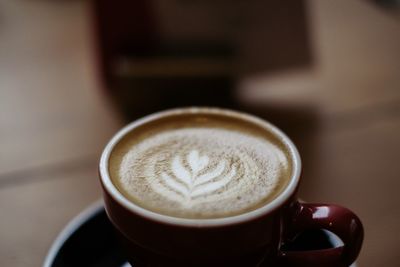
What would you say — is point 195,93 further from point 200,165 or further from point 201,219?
point 201,219

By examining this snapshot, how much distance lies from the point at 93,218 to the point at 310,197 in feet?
0.96

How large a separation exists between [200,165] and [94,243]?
0.54 feet

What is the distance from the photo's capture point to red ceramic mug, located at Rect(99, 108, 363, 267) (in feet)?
1.46

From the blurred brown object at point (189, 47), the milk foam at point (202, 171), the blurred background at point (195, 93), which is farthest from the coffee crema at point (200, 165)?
the blurred brown object at point (189, 47)

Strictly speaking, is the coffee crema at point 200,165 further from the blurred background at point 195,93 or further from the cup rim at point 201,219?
the blurred background at point 195,93

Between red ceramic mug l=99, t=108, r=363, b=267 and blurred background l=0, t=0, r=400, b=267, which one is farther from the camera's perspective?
blurred background l=0, t=0, r=400, b=267

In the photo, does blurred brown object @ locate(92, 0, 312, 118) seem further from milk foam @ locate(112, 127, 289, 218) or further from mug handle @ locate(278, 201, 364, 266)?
mug handle @ locate(278, 201, 364, 266)

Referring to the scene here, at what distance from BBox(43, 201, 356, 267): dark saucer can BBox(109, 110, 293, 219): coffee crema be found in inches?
3.7

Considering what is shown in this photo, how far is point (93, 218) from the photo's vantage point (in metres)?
0.59

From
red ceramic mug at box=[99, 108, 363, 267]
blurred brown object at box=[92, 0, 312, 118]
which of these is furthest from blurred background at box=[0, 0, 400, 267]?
red ceramic mug at box=[99, 108, 363, 267]

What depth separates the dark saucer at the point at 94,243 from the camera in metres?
0.54

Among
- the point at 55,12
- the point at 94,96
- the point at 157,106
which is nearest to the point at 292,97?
the point at 157,106

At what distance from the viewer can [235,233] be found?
1.48ft

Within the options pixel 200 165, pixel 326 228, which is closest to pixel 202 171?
pixel 200 165
